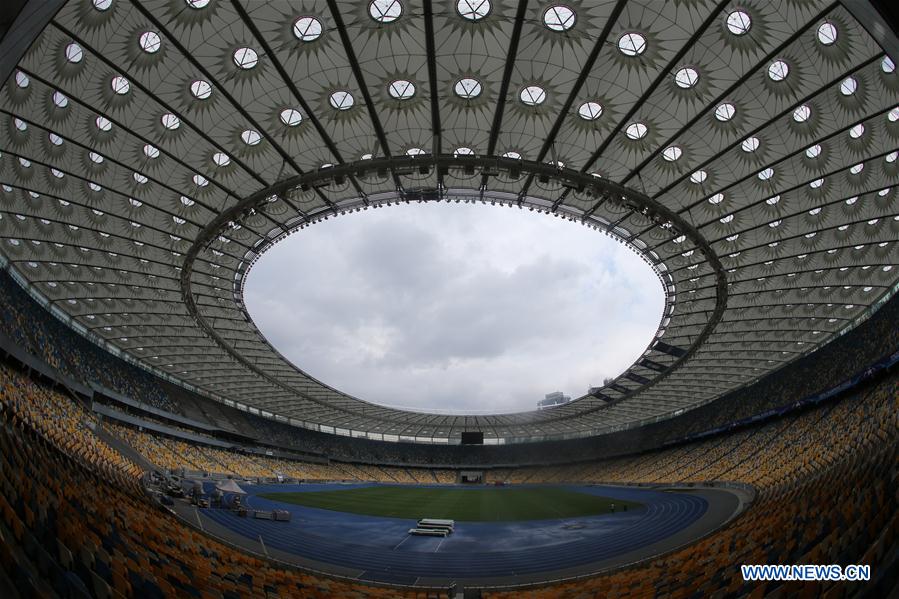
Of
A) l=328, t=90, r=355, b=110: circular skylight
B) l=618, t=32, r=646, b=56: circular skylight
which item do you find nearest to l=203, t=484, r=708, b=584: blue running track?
l=328, t=90, r=355, b=110: circular skylight

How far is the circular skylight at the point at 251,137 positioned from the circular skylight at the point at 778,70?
20898 mm

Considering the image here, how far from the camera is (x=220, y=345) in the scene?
4553 cm

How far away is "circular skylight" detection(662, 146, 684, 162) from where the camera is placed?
2194 cm

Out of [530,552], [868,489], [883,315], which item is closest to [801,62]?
[868,489]

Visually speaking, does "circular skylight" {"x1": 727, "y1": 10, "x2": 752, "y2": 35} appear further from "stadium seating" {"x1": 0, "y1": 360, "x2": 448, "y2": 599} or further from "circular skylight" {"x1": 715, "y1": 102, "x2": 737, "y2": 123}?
"stadium seating" {"x1": 0, "y1": 360, "x2": 448, "y2": 599}

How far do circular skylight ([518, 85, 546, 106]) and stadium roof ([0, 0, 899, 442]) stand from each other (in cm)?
12

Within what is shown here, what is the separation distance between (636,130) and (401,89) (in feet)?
34.5

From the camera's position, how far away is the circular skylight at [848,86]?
675 inches

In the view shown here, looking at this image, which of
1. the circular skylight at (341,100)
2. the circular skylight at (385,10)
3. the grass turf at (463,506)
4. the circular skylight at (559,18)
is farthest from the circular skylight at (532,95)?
the grass turf at (463,506)

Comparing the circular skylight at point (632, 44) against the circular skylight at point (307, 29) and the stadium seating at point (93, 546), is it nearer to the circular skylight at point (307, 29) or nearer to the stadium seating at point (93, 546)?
the circular skylight at point (307, 29)

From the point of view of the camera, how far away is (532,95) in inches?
752

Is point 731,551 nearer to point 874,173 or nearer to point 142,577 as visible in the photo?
point 142,577

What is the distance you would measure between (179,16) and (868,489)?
2363cm

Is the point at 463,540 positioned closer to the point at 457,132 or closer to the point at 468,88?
the point at 457,132
